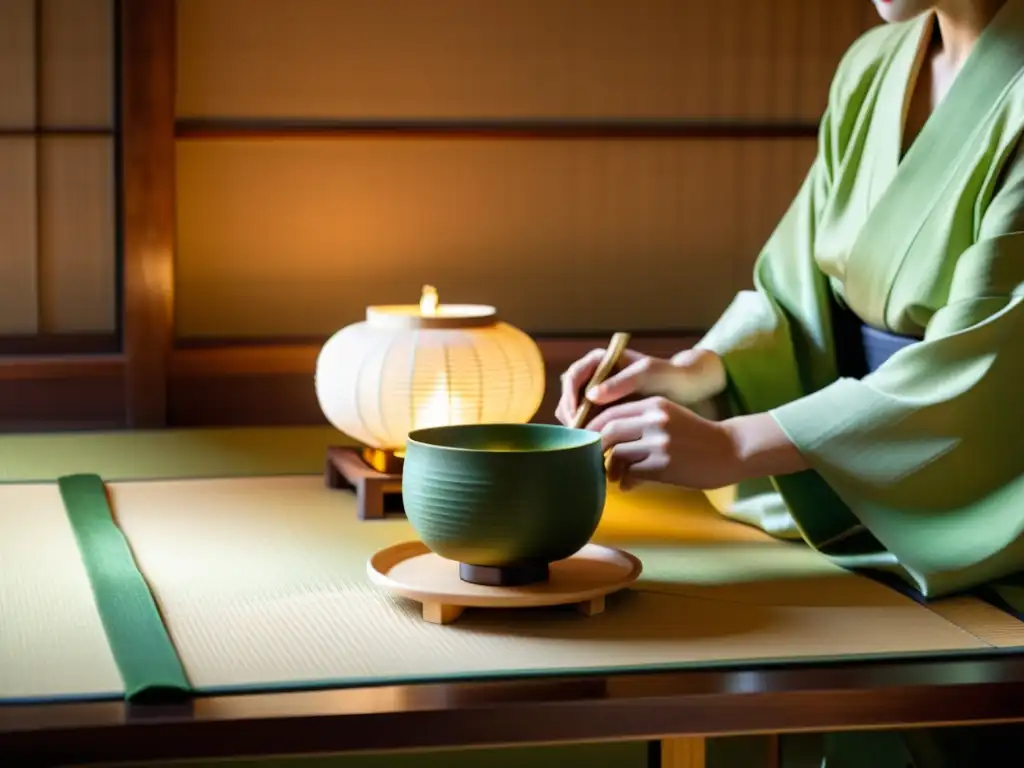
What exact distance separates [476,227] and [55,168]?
0.83 metres

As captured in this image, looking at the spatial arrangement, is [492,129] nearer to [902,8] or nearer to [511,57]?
[511,57]

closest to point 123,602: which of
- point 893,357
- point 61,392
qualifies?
point 893,357

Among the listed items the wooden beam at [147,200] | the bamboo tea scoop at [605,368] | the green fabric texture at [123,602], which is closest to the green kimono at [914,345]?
the bamboo tea scoop at [605,368]

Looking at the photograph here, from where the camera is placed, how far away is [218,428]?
122 inches

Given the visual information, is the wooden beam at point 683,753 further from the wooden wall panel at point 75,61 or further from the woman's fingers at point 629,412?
the wooden wall panel at point 75,61

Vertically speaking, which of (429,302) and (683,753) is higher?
(429,302)

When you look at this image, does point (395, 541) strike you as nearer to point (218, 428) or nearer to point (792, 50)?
point (218, 428)

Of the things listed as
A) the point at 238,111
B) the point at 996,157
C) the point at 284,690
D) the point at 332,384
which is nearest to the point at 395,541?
the point at 332,384

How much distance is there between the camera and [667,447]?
185 cm

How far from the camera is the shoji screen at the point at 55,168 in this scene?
3.08 m

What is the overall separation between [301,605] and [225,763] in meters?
0.57

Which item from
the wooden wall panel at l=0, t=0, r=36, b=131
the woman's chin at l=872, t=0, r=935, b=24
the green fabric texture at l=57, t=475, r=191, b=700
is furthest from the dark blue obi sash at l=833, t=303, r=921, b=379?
the wooden wall panel at l=0, t=0, r=36, b=131

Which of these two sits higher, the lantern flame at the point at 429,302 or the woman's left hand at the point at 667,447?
the lantern flame at the point at 429,302

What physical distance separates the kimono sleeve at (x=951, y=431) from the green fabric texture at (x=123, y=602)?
763mm
